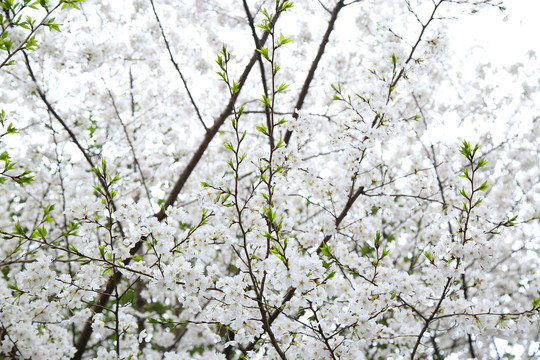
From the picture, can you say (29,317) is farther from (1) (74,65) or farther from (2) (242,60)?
(2) (242,60)

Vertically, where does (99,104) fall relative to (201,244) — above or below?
above

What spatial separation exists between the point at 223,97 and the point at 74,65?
2.45m

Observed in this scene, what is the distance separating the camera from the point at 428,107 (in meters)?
7.79

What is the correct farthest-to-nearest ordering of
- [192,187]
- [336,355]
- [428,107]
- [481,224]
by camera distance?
1. [428,107]
2. [192,187]
3. [481,224]
4. [336,355]

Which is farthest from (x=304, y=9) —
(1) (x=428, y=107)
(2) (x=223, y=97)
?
(1) (x=428, y=107)

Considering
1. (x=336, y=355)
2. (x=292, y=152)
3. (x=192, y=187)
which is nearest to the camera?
(x=336, y=355)

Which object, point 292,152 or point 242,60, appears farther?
point 242,60

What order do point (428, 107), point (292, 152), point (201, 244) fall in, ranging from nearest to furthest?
1. point (201, 244)
2. point (292, 152)
3. point (428, 107)

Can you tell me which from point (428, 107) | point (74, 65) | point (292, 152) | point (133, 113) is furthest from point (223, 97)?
point (292, 152)

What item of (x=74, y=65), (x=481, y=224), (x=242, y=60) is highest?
(x=242, y=60)

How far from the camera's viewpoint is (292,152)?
3.18m

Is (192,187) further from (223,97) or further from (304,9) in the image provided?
(304,9)

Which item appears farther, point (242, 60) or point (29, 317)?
point (242, 60)

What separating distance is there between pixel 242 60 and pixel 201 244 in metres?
5.03
